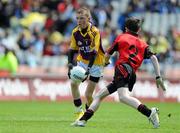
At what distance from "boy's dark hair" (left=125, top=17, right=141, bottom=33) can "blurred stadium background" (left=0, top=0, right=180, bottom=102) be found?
1244cm

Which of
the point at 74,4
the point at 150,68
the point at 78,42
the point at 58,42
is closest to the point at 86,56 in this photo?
the point at 78,42

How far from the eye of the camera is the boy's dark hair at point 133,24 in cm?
1407

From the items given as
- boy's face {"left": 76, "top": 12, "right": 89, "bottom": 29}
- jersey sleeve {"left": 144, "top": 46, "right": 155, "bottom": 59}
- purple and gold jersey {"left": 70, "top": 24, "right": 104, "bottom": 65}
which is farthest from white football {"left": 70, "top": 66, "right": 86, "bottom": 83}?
jersey sleeve {"left": 144, "top": 46, "right": 155, "bottom": 59}

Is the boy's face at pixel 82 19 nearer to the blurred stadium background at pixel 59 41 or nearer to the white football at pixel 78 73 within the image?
the white football at pixel 78 73

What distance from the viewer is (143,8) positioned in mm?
31703

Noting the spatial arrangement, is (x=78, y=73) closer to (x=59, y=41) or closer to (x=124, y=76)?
(x=124, y=76)

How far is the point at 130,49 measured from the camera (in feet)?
46.5

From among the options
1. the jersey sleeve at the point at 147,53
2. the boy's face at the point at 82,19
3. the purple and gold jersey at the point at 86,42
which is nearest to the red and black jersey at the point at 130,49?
the jersey sleeve at the point at 147,53

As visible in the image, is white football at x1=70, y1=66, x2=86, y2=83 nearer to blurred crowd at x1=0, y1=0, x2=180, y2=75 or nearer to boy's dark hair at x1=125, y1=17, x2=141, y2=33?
boy's dark hair at x1=125, y1=17, x2=141, y2=33

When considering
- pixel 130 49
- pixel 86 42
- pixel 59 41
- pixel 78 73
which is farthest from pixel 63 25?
pixel 130 49

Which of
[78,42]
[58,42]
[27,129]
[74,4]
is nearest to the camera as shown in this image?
[27,129]

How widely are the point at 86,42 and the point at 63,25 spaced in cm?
1559

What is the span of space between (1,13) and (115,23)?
204 inches

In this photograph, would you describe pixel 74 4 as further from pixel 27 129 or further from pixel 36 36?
pixel 27 129
